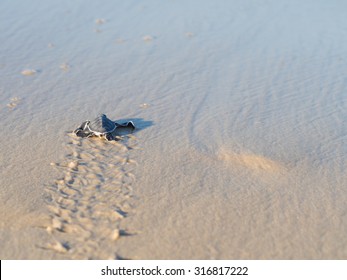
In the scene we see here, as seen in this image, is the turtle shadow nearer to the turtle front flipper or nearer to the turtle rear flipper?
the turtle rear flipper

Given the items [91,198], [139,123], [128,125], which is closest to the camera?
[91,198]

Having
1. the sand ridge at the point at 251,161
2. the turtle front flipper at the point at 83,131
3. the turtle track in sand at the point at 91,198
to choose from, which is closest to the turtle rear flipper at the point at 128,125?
the turtle track in sand at the point at 91,198

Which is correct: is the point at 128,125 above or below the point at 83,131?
below

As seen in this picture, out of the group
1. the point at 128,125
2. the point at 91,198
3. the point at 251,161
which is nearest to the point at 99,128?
the point at 128,125

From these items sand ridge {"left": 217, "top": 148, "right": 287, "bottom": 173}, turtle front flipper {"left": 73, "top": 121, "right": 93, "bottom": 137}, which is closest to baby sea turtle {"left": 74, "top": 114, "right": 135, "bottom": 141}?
turtle front flipper {"left": 73, "top": 121, "right": 93, "bottom": 137}

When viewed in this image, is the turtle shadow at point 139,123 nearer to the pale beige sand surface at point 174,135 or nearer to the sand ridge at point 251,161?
the pale beige sand surface at point 174,135

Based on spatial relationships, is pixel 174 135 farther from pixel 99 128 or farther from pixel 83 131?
pixel 83 131
